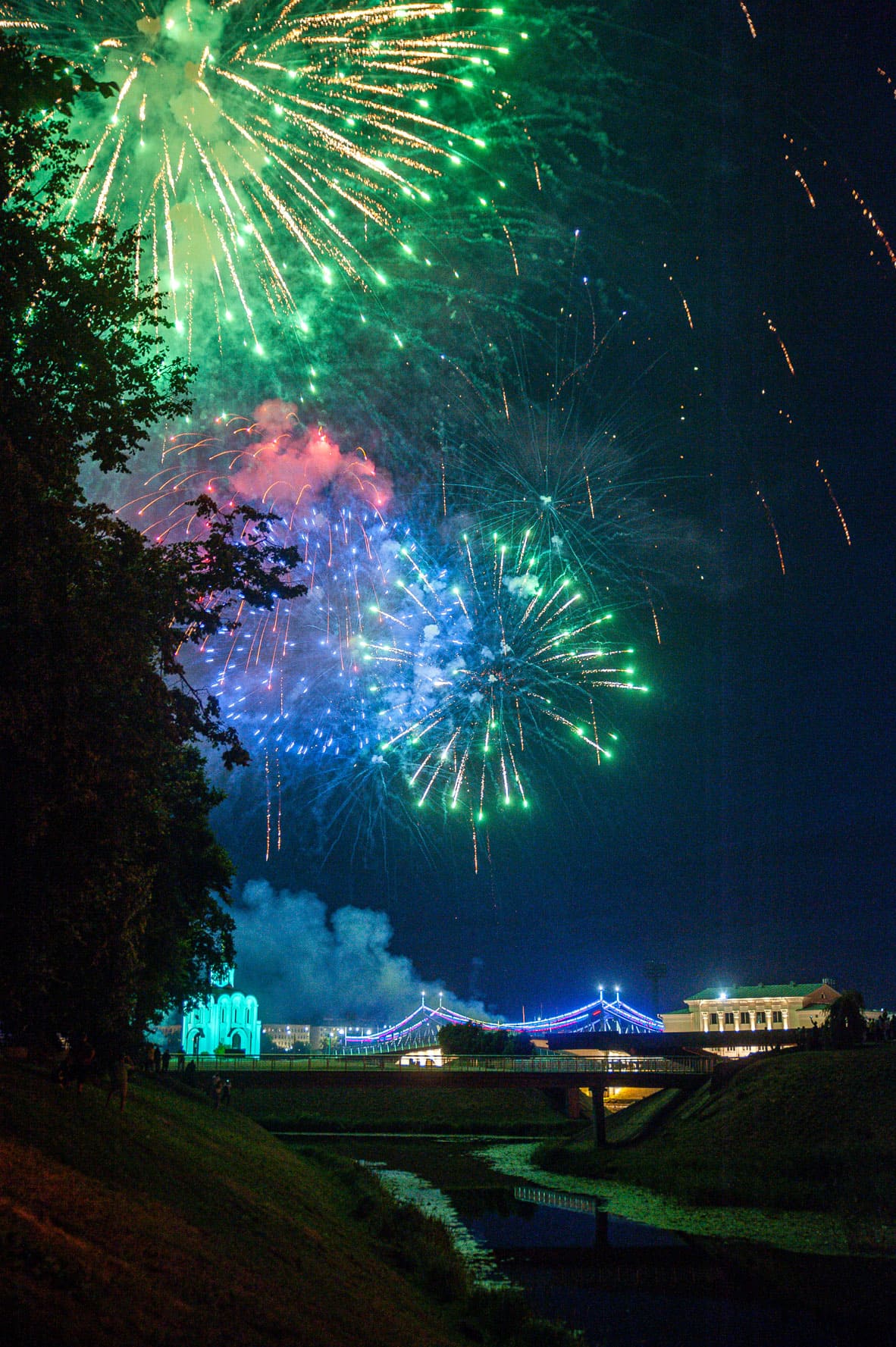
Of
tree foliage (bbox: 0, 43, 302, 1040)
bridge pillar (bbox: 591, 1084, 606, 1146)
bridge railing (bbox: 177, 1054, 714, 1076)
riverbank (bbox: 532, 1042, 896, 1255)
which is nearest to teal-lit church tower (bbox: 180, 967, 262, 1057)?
bridge railing (bbox: 177, 1054, 714, 1076)

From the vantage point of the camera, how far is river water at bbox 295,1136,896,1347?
24.9m

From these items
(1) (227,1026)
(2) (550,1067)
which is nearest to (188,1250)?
(2) (550,1067)

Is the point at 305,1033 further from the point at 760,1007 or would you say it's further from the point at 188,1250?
the point at 188,1250

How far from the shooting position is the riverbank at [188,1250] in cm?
1038

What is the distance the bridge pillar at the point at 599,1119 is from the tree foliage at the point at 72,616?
1726 inches

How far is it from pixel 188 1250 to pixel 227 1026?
104986 millimetres

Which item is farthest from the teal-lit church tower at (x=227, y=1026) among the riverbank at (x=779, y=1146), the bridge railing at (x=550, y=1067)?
the riverbank at (x=779, y=1146)

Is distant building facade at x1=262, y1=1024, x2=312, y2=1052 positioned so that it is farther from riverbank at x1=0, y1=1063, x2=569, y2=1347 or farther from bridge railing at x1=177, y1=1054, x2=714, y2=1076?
riverbank at x1=0, y1=1063, x2=569, y2=1347

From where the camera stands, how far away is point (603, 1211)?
136ft

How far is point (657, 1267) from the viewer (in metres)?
31.7

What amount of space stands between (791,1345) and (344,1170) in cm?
2306

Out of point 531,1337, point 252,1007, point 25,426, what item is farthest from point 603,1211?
point 252,1007

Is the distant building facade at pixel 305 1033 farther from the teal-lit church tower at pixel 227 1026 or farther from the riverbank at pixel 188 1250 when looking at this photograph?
the riverbank at pixel 188 1250

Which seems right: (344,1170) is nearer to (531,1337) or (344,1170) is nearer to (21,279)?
(531,1337)
